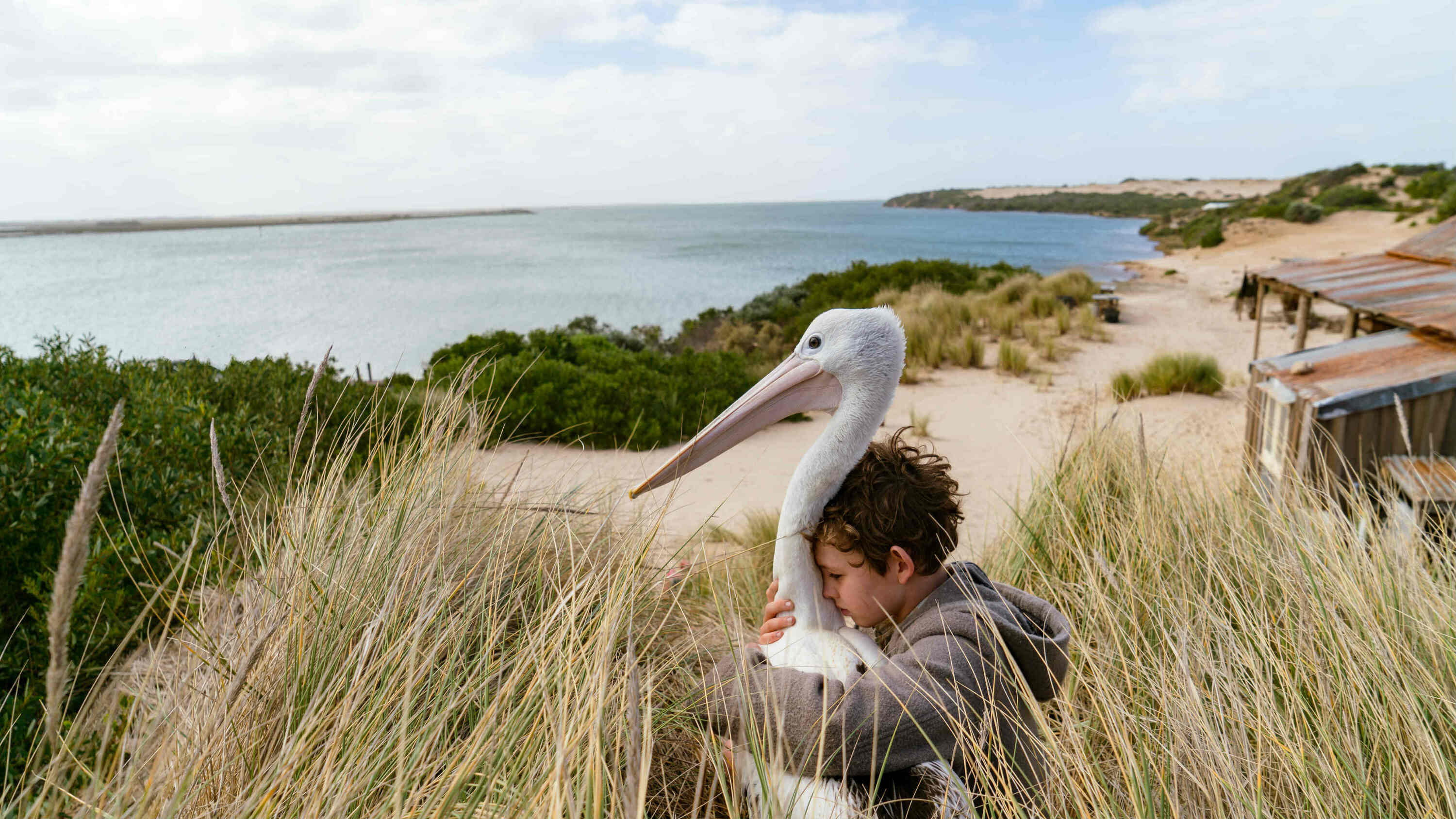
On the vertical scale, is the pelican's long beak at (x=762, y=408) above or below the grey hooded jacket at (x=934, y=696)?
above

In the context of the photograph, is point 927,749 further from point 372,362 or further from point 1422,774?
point 372,362

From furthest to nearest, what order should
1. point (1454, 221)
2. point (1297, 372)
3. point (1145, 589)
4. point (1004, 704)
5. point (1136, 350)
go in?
1. point (1136, 350)
2. point (1454, 221)
3. point (1297, 372)
4. point (1145, 589)
5. point (1004, 704)

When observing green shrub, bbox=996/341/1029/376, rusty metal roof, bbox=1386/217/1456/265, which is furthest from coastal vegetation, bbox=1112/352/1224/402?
rusty metal roof, bbox=1386/217/1456/265

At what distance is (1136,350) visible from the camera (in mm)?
14562

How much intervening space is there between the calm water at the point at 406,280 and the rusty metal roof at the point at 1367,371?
5.68m

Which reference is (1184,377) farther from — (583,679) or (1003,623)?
(583,679)

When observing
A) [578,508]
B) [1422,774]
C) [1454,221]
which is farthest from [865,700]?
[1454,221]

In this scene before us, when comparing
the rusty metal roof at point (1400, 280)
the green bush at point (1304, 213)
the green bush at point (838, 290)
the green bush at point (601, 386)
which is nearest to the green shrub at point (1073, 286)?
the green bush at point (838, 290)

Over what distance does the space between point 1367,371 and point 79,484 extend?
7.06m

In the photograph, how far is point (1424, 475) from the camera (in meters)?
4.21

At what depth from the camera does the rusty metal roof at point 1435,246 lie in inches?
287

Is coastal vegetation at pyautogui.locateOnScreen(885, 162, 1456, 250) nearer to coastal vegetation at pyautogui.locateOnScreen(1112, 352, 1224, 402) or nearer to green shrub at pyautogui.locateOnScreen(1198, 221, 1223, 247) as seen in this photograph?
green shrub at pyautogui.locateOnScreen(1198, 221, 1223, 247)

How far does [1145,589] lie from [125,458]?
459 cm

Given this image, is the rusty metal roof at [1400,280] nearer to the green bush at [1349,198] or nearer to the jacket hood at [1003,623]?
the jacket hood at [1003,623]
